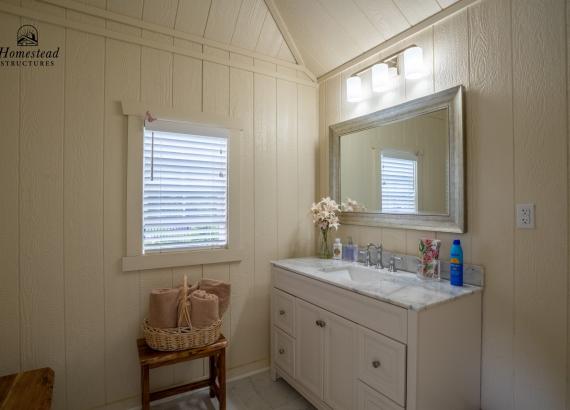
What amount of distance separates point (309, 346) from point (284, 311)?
0.30 m

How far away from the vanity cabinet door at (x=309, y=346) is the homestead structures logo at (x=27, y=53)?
6.34 feet

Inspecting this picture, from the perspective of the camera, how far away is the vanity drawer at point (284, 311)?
1992 mm

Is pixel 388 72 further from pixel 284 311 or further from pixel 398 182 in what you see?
pixel 284 311

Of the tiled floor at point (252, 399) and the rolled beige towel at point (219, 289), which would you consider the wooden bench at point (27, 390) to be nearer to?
the tiled floor at point (252, 399)

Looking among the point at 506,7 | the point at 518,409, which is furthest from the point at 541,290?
the point at 506,7

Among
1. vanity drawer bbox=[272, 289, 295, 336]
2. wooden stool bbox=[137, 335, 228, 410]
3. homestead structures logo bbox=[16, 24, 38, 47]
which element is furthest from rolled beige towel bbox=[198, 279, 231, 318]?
homestead structures logo bbox=[16, 24, 38, 47]

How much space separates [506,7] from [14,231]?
8.64ft

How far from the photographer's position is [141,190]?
1893 mm

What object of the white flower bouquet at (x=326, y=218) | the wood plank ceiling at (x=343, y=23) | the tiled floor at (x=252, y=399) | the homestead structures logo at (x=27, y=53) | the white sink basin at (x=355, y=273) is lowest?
the tiled floor at (x=252, y=399)

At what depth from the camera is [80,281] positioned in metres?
1.76

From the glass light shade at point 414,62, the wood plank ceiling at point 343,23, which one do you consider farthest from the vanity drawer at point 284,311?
the wood plank ceiling at point 343,23

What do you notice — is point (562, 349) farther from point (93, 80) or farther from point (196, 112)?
point (93, 80)

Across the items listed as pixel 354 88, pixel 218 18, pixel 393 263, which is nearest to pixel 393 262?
pixel 393 263

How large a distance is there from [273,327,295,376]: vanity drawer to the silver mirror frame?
2.97ft
